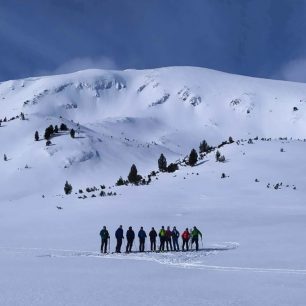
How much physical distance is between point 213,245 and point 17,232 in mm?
15108

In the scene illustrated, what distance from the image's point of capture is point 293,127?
570 ft

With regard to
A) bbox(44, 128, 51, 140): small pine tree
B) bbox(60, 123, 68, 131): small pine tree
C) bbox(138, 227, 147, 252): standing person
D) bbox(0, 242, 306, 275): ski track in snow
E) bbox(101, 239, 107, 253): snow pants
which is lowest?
bbox(0, 242, 306, 275): ski track in snow

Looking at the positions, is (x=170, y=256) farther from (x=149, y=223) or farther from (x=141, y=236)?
(x=149, y=223)

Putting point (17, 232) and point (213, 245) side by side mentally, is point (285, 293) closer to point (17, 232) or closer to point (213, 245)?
point (213, 245)

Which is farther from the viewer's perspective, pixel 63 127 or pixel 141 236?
pixel 63 127

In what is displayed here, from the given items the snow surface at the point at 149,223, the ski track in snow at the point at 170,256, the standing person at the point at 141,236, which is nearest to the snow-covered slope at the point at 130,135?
the snow surface at the point at 149,223

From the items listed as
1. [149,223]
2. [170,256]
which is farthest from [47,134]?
[170,256]

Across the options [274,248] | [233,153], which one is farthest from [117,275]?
[233,153]

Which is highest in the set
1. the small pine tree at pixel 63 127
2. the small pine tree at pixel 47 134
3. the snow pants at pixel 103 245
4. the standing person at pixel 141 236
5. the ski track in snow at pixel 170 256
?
the small pine tree at pixel 63 127

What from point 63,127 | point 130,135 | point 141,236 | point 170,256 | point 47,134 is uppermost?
point 130,135

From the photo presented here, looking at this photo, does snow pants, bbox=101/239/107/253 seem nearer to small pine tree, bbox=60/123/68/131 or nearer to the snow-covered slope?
the snow-covered slope

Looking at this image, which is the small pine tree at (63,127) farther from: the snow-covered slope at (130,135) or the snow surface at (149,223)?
the snow surface at (149,223)

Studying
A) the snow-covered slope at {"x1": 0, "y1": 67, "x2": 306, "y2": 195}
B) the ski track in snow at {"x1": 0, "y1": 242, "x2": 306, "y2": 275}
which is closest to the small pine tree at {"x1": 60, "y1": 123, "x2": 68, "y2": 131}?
the snow-covered slope at {"x1": 0, "y1": 67, "x2": 306, "y2": 195}

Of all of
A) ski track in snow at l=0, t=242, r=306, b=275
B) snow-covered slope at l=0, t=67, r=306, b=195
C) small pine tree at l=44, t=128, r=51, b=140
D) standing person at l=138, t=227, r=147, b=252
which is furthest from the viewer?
small pine tree at l=44, t=128, r=51, b=140
